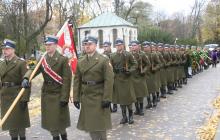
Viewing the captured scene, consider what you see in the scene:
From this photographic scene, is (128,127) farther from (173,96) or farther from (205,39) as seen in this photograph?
(205,39)

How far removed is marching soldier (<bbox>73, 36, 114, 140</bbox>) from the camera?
6930mm

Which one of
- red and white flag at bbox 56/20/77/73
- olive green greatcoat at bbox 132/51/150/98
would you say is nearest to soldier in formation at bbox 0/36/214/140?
olive green greatcoat at bbox 132/51/150/98

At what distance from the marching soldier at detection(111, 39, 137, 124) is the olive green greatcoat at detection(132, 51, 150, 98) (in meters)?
0.67

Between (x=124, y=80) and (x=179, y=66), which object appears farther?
(x=179, y=66)

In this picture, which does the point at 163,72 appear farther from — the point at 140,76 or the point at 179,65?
the point at 140,76

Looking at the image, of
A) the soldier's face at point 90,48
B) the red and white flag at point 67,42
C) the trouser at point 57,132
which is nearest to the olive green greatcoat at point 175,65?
the red and white flag at point 67,42

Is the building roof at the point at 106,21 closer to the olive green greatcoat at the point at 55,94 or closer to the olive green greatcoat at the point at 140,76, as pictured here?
the olive green greatcoat at the point at 140,76

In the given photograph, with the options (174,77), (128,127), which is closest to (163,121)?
(128,127)

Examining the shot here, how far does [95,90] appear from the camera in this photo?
698 cm

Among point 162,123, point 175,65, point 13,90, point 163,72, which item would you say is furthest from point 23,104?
point 175,65

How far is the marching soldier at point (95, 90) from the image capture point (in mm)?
6930

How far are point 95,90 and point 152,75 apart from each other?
6232mm

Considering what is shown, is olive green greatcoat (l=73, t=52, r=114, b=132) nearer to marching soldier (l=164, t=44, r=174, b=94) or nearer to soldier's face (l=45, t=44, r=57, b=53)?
soldier's face (l=45, t=44, r=57, b=53)

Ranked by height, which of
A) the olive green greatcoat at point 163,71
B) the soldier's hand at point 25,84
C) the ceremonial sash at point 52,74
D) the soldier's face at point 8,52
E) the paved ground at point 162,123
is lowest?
the paved ground at point 162,123
